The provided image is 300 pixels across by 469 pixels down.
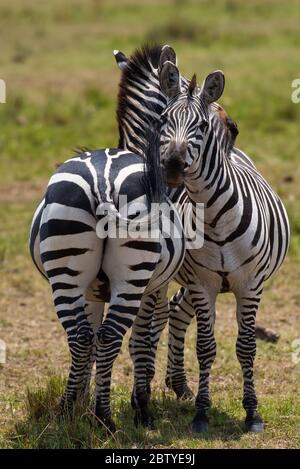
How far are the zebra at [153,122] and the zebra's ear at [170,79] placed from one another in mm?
227

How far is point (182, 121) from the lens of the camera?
5547mm

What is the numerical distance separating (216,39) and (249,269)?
1353 centimetres

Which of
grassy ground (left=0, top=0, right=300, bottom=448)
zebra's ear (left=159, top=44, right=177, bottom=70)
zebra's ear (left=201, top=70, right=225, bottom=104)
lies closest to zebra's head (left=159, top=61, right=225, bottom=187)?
zebra's ear (left=201, top=70, right=225, bottom=104)

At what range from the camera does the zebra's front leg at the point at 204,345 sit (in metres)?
6.11

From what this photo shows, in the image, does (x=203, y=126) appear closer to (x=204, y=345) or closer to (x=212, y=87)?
(x=212, y=87)

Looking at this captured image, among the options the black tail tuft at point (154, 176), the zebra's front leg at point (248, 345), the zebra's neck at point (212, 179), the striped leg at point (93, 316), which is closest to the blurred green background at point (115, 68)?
the zebra's front leg at point (248, 345)

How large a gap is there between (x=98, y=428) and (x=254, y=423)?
3.47 ft

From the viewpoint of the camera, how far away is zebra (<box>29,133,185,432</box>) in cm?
529

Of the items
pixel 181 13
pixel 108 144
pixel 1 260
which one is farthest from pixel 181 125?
pixel 181 13

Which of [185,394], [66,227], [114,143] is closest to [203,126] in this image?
[66,227]

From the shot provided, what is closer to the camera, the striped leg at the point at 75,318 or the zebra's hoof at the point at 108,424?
the striped leg at the point at 75,318

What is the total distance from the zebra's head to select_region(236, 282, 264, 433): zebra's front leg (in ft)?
3.28

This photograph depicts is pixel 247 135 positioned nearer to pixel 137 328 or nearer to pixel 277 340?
pixel 277 340

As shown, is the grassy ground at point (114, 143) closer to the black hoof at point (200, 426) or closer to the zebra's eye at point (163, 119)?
the black hoof at point (200, 426)
